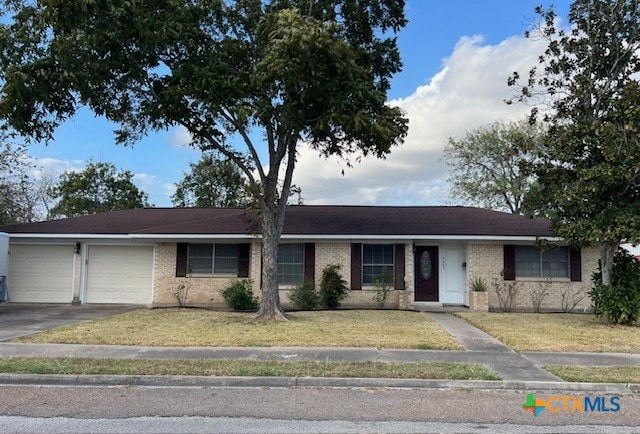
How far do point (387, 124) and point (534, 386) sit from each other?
6448mm

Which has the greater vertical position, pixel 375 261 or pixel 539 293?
pixel 375 261

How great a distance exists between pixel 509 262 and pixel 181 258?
11085 mm

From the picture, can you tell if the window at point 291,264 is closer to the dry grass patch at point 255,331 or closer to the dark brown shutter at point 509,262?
the dry grass patch at point 255,331

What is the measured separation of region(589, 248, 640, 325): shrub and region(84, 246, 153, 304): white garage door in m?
14.3

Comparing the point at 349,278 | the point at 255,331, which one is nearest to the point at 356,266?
the point at 349,278

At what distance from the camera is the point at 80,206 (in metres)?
39.6

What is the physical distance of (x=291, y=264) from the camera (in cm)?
1820

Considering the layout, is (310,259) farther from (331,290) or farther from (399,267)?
(399,267)

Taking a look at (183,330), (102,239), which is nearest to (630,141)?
(183,330)

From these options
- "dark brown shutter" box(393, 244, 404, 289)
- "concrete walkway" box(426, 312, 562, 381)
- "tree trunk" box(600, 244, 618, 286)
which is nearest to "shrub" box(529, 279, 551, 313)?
"tree trunk" box(600, 244, 618, 286)

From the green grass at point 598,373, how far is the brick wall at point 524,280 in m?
9.16

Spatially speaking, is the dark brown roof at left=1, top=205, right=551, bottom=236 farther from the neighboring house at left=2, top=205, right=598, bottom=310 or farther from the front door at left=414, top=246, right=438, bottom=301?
the front door at left=414, top=246, right=438, bottom=301

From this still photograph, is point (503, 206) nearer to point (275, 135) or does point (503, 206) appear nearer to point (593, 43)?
point (593, 43)

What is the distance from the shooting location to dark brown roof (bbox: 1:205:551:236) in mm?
17719
